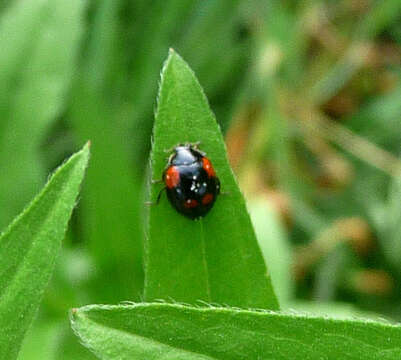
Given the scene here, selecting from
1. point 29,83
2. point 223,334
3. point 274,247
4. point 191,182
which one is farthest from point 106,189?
point 223,334

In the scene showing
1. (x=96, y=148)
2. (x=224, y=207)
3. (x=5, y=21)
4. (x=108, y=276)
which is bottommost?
(x=108, y=276)

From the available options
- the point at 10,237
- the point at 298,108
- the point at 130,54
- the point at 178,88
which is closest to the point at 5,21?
the point at 130,54

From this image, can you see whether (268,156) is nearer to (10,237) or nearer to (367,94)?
(367,94)

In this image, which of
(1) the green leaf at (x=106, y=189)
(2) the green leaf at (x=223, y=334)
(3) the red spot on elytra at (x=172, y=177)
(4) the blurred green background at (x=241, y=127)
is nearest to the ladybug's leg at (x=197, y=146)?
(3) the red spot on elytra at (x=172, y=177)

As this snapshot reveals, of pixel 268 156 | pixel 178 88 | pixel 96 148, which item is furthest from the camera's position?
pixel 268 156

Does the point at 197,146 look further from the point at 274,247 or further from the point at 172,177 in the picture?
the point at 274,247

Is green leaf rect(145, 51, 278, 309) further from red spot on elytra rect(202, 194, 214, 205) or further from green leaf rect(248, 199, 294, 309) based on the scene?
green leaf rect(248, 199, 294, 309)
